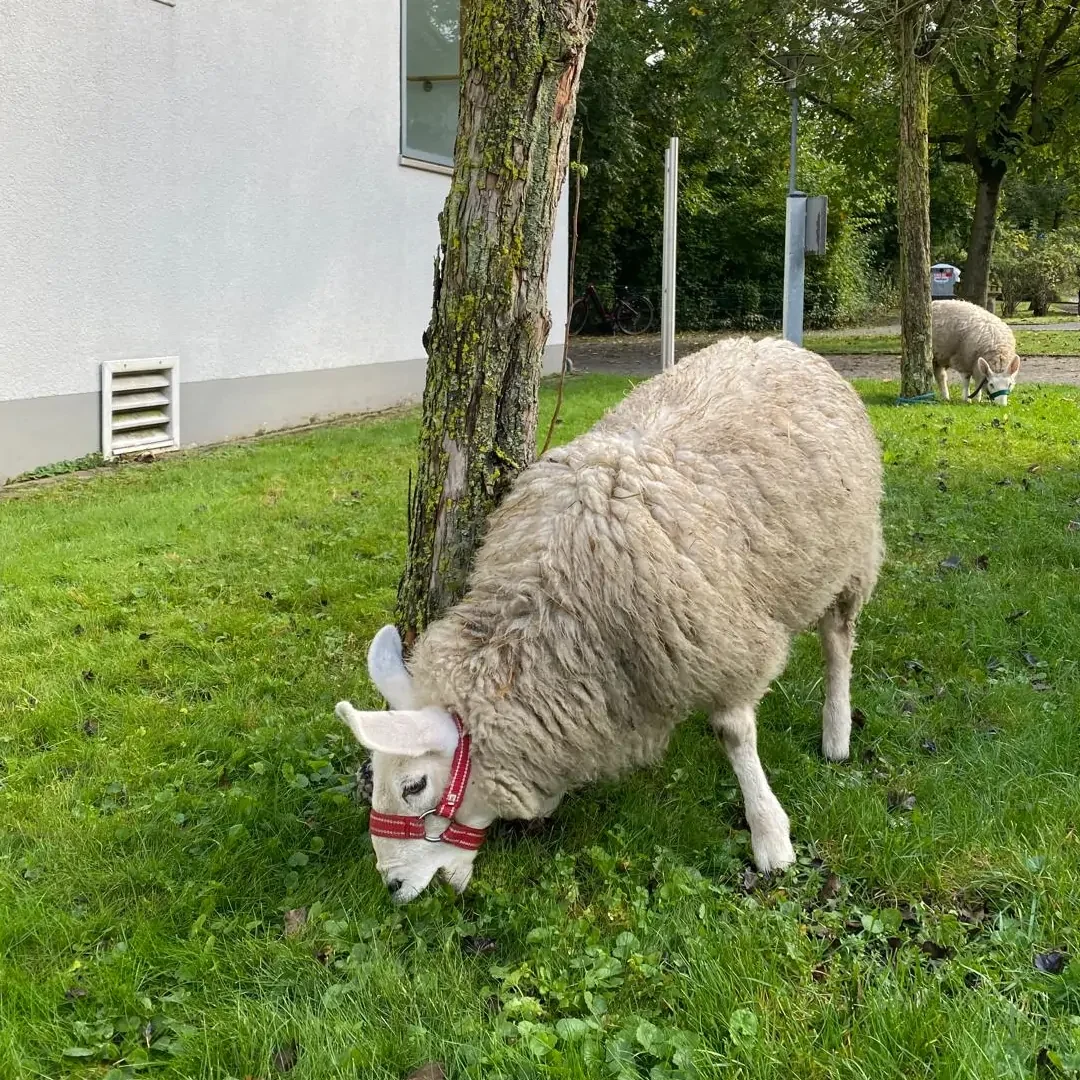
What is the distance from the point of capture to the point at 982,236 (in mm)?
19219

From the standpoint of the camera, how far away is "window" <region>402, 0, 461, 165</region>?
38.8 feet

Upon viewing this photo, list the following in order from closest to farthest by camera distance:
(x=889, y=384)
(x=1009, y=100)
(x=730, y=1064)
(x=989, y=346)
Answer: (x=730, y=1064) < (x=989, y=346) < (x=889, y=384) < (x=1009, y=100)

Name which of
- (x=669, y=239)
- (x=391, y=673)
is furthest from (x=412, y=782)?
(x=669, y=239)

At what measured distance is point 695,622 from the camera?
2.80 metres

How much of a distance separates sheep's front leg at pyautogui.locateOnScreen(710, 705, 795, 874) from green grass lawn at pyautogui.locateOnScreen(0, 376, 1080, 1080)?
8 cm

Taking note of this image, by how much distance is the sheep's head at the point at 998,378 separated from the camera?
35.8 feet

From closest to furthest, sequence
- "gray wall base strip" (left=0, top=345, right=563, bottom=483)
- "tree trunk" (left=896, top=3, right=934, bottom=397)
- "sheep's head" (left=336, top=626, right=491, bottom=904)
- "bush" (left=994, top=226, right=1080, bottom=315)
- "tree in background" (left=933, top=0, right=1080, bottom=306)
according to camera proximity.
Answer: "sheep's head" (left=336, top=626, right=491, bottom=904) → "gray wall base strip" (left=0, top=345, right=563, bottom=483) → "tree trunk" (left=896, top=3, right=934, bottom=397) → "tree in background" (left=933, top=0, right=1080, bottom=306) → "bush" (left=994, top=226, right=1080, bottom=315)

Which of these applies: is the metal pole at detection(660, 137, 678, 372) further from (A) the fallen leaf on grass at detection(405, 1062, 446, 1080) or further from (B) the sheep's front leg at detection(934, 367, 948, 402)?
(A) the fallen leaf on grass at detection(405, 1062, 446, 1080)

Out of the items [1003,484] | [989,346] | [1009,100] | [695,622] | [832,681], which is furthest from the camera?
[1009,100]

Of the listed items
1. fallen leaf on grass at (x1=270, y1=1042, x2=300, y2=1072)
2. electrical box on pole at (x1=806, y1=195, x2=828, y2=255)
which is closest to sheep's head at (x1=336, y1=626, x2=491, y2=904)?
fallen leaf on grass at (x1=270, y1=1042, x2=300, y2=1072)

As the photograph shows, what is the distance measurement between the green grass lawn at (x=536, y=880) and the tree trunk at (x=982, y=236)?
15.5 metres

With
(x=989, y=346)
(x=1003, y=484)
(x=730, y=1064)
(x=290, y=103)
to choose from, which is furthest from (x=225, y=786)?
(x=989, y=346)

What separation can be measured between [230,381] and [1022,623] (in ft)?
25.1

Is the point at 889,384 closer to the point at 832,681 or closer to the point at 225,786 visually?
the point at 832,681
